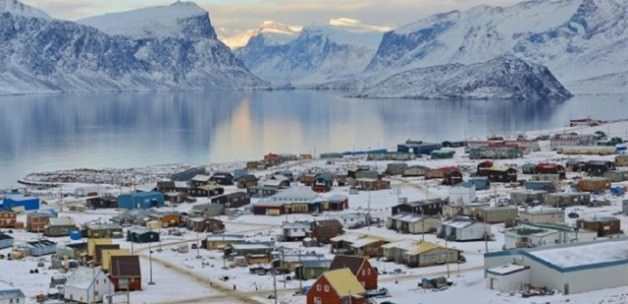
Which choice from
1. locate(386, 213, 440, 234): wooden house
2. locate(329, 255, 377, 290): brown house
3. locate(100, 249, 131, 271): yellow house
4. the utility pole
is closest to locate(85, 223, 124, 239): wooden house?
Answer: the utility pole

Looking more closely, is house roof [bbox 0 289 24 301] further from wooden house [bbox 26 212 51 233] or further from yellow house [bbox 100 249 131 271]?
wooden house [bbox 26 212 51 233]

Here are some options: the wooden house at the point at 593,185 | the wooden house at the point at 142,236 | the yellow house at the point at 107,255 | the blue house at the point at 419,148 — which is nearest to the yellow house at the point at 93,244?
the yellow house at the point at 107,255

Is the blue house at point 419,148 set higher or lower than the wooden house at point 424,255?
higher

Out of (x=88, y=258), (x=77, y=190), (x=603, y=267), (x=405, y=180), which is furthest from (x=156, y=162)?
(x=603, y=267)

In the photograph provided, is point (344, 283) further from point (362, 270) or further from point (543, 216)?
point (543, 216)

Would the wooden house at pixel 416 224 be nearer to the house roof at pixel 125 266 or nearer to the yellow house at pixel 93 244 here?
the yellow house at pixel 93 244

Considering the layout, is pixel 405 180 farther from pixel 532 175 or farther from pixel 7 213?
pixel 7 213
